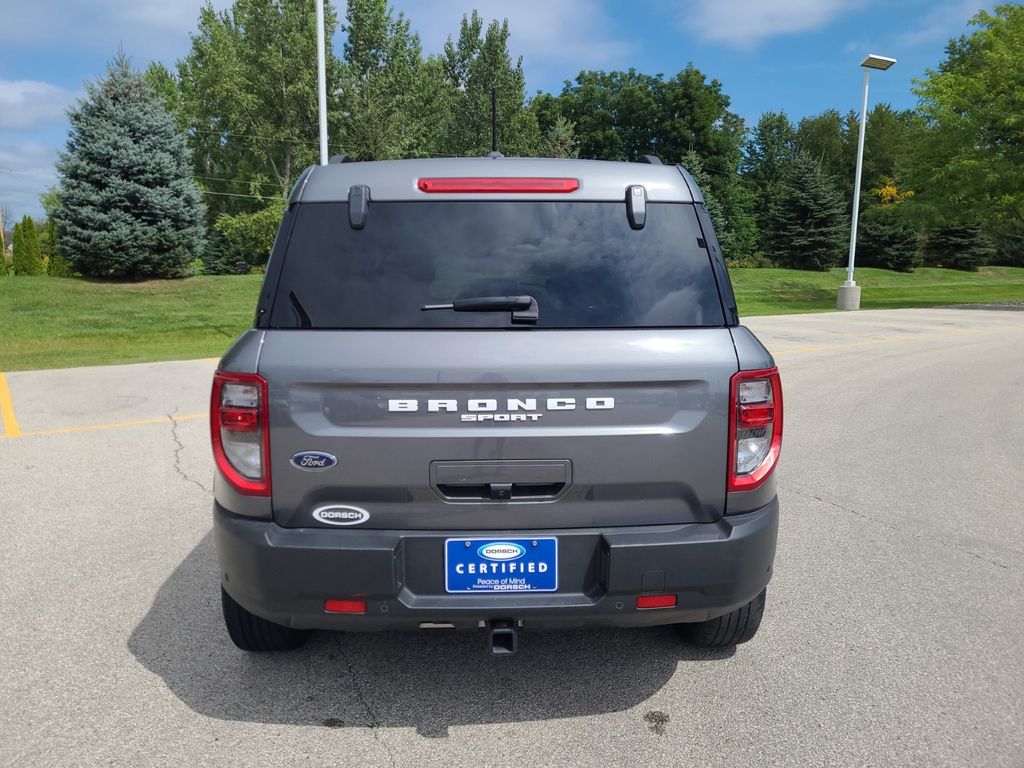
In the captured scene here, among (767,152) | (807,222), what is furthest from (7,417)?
(767,152)

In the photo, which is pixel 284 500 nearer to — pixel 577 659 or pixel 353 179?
pixel 353 179

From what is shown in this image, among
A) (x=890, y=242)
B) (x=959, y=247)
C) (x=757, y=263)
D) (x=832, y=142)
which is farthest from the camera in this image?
(x=832, y=142)

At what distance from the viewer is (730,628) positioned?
3219 mm

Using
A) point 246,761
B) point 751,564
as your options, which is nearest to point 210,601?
point 246,761

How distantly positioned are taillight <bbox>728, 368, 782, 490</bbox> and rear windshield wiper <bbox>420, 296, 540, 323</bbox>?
700 millimetres

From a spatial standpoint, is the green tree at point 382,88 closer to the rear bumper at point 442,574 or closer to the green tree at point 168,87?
the green tree at point 168,87

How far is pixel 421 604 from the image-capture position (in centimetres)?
253

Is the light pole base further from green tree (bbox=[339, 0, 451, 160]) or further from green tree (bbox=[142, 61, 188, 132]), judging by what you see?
green tree (bbox=[142, 61, 188, 132])

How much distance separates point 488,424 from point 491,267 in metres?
0.56

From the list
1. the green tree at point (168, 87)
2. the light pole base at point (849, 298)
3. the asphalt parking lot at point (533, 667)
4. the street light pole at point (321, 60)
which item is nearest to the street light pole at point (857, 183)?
the light pole base at point (849, 298)

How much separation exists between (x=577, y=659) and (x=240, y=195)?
49873 mm

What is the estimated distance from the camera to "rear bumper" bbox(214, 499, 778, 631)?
2510mm

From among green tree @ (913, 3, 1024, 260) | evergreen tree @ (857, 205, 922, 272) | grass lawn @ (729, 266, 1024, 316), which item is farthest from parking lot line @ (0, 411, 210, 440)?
evergreen tree @ (857, 205, 922, 272)

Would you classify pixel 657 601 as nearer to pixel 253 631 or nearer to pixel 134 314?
pixel 253 631
